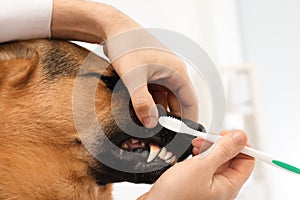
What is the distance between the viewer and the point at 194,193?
735mm

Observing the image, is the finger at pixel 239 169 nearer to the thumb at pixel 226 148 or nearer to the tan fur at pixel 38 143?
the thumb at pixel 226 148

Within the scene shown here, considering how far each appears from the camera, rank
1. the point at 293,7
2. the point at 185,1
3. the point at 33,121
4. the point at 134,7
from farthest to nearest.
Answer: the point at 293,7 < the point at 185,1 < the point at 134,7 < the point at 33,121

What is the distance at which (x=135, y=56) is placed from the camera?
809mm

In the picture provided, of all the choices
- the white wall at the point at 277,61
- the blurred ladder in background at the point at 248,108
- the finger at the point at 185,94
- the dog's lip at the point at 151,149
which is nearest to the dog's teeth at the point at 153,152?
the dog's lip at the point at 151,149

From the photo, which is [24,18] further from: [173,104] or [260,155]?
[260,155]

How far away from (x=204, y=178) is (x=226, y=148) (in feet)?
0.17

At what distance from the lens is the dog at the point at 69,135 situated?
0.82 m

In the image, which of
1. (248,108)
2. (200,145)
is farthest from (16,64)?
(248,108)

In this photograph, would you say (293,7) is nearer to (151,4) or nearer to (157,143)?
(151,4)

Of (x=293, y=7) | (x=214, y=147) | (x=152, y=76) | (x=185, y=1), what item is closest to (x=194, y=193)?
(x=214, y=147)

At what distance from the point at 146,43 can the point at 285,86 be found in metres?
1.37

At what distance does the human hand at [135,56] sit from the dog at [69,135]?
5 centimetres

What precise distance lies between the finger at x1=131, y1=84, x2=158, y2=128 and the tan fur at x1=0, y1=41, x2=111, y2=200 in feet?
0.33

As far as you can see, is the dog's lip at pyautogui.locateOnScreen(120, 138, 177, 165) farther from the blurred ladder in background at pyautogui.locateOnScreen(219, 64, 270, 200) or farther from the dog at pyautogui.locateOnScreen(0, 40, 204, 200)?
the blurred ladder in background at pyautogui.locateOnScreen(219, 64, 270, 200)
